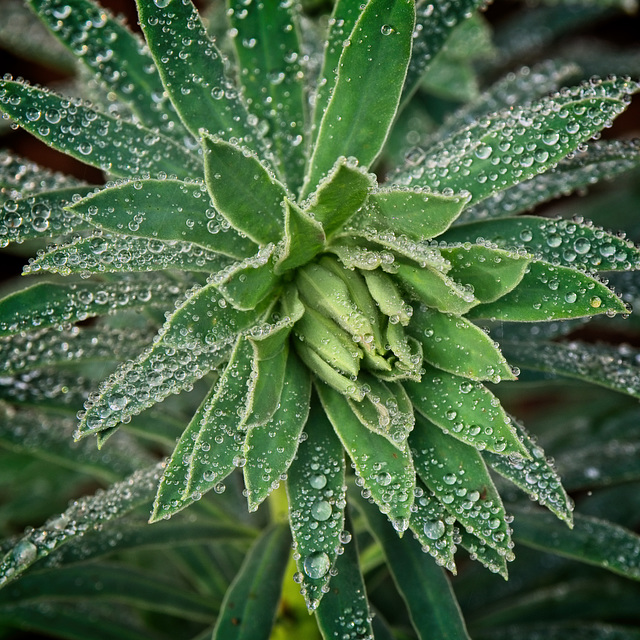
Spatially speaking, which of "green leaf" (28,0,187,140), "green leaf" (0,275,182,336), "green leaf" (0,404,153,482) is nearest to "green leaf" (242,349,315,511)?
"green leaf" (0,275,182,336)

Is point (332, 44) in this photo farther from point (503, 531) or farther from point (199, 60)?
point (503, 531)

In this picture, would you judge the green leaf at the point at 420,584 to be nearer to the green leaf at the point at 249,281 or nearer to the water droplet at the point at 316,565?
the water droplet at the point at 316,565

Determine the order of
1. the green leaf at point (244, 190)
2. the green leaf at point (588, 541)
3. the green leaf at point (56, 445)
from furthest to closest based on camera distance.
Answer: the green leaf at point (56, 445), the green leaf at point (588, 541), the green leaf at point (244, 190)

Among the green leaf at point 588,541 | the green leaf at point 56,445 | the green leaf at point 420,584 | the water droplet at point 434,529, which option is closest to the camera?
the water droplet at point 434,529

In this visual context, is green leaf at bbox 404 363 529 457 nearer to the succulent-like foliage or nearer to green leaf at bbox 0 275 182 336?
the succulent-like foliage

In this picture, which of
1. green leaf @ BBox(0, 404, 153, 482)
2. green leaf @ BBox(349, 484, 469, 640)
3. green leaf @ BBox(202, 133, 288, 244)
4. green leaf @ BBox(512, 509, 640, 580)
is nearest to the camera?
green leaf @ BBox(202, 133, 288, 244)

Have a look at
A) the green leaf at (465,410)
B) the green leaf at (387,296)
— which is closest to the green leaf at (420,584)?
the green leaf at (465,410)

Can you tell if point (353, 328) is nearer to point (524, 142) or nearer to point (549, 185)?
point (524, 142)

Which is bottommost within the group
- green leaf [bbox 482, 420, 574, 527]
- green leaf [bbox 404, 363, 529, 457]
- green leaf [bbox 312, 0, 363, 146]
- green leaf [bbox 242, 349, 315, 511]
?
green leaf [bbox 482, 420, 574, 527]
